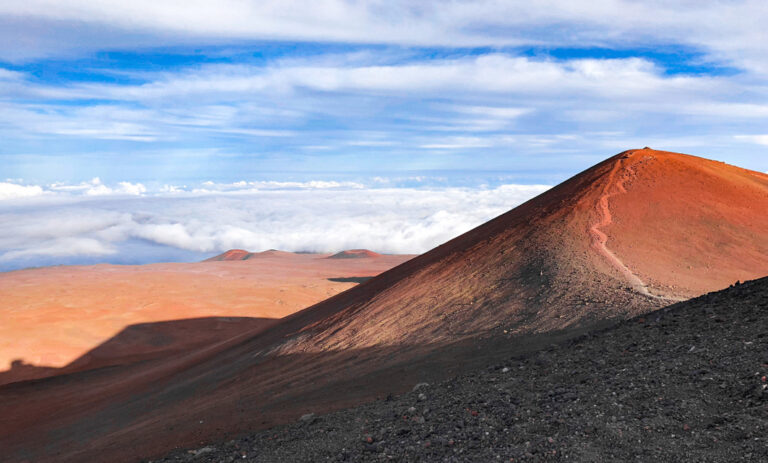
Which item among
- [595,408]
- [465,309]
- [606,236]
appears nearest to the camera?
[595,408]

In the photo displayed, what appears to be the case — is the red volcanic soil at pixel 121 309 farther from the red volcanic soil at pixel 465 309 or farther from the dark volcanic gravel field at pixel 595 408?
the dark volcanic gravel field at pixel 595 408

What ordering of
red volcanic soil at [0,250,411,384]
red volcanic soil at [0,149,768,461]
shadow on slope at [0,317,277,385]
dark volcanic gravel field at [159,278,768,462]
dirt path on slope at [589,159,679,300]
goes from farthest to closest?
red volcanic soil at [0,250,411,384] → shadow on slope at [0,317,277,385] → dirt path on slope at [589,159,679,300] → red volcanic soil at [0,149,768,461] → dark volcanic gravel field at [159,278,768,462]

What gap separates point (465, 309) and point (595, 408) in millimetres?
7120

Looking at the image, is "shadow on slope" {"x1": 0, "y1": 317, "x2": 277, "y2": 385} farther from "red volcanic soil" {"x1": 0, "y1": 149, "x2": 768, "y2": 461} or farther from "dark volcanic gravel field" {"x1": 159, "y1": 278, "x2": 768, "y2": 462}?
"dark volcanic gravel field" {"x1": 159, "y1": 278, "x2": 768, "y2": 462}

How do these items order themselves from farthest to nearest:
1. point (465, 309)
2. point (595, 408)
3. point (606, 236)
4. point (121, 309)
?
1. point (121, 309)
2. point (606, 236)
3. point (465, 309)
4. point (595, 408)

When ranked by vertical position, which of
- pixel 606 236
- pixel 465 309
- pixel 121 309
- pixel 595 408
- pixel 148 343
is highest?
pixel 121 309

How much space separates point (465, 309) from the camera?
1331cm

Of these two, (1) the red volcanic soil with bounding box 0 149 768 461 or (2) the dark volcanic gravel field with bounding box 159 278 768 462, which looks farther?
(1) the red volcanic soil with bounding box 0 149 768 461

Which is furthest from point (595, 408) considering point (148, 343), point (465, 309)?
point (148, 343)

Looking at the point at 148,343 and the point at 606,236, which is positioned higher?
the point at 606,236

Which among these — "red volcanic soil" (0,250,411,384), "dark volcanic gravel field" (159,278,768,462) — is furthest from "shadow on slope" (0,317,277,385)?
"dark volcanic gravel field" (159,278,768,462)

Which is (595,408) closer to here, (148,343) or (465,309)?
(465,309)

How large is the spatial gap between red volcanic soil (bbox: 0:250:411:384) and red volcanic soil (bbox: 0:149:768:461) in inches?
301

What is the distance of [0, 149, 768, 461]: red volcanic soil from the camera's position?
10.8 meters
